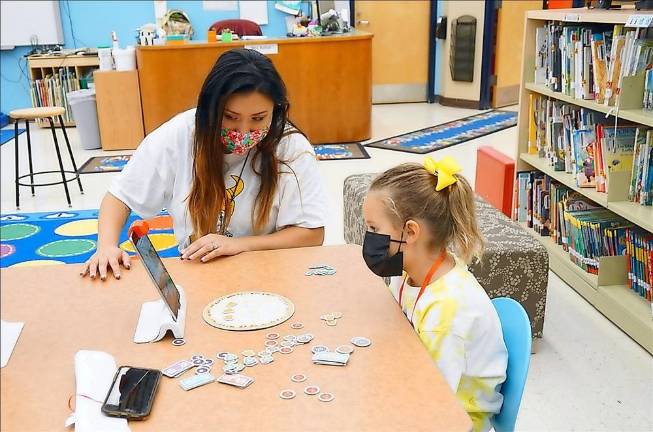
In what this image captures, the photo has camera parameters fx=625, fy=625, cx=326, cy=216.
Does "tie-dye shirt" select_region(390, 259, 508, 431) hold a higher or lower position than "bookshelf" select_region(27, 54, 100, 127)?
lower

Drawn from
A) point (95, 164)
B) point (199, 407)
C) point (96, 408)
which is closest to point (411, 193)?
point (199, 407)

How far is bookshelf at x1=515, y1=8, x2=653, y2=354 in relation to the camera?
2307 millimetres

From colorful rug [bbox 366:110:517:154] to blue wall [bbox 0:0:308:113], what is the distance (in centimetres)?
266

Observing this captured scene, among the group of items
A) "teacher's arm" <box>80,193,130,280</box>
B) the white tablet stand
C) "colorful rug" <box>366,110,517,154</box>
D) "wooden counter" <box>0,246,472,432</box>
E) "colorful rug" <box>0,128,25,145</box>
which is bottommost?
"colorful rug" <box>366,110,517,154</box>

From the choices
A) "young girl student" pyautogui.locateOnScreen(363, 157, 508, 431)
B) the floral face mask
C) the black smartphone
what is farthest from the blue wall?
the black smartphone

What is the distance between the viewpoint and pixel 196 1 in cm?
683

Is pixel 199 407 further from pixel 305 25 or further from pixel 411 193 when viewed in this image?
pixel 305 25

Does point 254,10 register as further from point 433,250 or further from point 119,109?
point 433,250

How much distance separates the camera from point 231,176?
67.5 inches

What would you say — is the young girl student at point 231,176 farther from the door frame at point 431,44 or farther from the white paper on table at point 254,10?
the door frame at point 431,44

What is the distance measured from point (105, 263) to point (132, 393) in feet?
1.82

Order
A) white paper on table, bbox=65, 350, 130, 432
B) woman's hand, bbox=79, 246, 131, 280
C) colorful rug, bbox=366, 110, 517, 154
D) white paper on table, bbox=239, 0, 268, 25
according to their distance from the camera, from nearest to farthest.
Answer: white paper on table, bbox=65, 350, 130, 432
woman's hand, bbox=79, 246, 131, 280
colorful rug, bbox=366, 110, 517, 154
white paper on table, bbox=239, 0, 268, 25

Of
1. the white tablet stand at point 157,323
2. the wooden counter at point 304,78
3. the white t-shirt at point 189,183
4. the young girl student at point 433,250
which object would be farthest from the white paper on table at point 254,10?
the white tablet stand at point 157,323

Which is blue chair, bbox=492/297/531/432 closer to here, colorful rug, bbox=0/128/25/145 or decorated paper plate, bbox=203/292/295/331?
decorated paper plate, bbox=203/292/295/331
